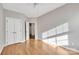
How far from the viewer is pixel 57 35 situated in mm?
1830

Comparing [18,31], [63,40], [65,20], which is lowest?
[63,40]

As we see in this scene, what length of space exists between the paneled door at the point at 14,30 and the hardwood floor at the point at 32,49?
67 mm

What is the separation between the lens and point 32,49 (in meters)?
1.78

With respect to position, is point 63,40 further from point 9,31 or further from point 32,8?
point 9,31

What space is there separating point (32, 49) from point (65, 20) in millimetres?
569

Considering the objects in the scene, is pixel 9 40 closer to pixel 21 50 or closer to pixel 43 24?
pixel 21 50

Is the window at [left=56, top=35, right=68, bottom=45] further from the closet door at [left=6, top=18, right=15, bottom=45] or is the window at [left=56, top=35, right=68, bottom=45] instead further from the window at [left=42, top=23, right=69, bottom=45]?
the closet door at [left=6, top=18, right=15, bottom=45]

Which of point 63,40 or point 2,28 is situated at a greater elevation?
point 2,28

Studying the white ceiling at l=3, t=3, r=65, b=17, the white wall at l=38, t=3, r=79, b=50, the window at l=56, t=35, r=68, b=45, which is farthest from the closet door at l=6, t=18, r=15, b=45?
the window at l=56, t=35, r=68, b=45

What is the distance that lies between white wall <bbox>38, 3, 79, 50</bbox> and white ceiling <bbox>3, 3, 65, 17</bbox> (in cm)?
6

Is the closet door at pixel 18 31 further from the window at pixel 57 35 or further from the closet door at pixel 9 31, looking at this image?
the window at pixel 57 35

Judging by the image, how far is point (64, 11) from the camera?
1.81m

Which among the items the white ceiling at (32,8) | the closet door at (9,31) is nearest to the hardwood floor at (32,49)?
the closet door at (9,31)

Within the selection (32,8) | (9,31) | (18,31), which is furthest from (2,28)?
(32,8)
